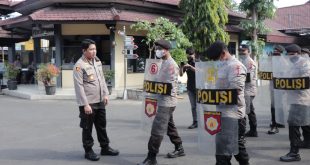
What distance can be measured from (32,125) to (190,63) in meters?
4.16

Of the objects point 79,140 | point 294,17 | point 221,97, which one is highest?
point 294,17

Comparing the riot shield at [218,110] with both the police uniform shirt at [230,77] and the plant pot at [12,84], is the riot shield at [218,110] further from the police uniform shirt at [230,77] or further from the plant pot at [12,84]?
the plant pot at [12,84]

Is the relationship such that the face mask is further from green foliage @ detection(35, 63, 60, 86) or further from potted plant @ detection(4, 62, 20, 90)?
potted plant @ detection(4, 62, 20, 90)

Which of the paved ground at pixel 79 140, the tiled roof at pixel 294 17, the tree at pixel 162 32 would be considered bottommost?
the paved ground at pixel 79 140

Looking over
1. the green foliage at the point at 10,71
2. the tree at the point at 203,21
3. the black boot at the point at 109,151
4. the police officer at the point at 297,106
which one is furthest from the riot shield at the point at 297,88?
the green foliage at the point at 10,71

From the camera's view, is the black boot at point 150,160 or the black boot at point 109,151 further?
the black boot at point 109,151

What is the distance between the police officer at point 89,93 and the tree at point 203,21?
11.8m

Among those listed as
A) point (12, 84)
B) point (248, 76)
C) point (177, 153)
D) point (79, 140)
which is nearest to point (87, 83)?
point (177, 153)

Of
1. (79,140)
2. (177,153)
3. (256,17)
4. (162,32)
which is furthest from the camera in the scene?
(256,17)

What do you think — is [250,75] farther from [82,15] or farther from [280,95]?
[82,15]

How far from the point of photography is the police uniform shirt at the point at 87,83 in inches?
241

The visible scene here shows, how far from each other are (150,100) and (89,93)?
1.02 metres

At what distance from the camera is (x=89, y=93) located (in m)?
6.25

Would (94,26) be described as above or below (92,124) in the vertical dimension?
above
